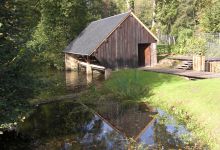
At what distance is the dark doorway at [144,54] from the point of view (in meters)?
33.3

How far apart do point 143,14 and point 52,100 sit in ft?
190

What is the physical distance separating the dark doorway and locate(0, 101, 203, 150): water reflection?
582 inches

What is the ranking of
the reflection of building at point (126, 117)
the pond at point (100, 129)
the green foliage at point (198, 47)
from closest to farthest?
the pond at point (100, 129)
the reflection of building at point (126, 117)
the green foliage at point (198, 47)

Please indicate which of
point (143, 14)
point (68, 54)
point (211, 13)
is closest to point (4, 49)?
point (68, 54)

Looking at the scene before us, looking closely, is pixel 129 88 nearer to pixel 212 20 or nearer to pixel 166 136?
pixel 166 136

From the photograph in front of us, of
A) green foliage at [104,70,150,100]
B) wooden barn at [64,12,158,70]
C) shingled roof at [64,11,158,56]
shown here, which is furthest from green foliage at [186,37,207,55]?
green foliage at [104,70,150,100]

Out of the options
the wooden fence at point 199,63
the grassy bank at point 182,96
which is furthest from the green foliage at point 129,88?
the wooden fence at point 199,63

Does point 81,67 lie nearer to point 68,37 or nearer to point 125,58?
point 68,37

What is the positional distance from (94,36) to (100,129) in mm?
18846

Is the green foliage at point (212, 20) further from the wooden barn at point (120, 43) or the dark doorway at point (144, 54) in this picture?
the wooden barn at point (120, 43)

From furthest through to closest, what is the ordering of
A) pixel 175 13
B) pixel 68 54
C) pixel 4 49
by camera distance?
pixel 175 13
pixel 68 54
pixel 4 49

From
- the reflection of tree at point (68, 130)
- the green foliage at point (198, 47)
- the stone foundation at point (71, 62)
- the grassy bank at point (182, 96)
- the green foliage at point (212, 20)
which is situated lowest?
the reflection of tree at point (68, 130)

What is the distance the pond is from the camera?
502 inches

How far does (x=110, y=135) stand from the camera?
13.9m
